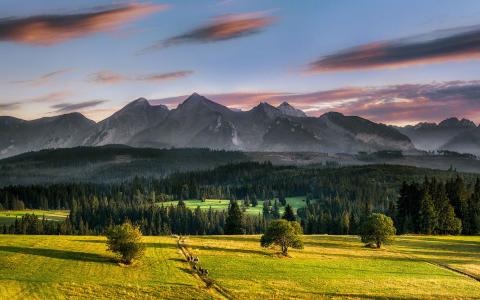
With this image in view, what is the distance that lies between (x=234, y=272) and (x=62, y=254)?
3262cm

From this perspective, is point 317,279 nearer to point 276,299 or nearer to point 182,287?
point 276,299

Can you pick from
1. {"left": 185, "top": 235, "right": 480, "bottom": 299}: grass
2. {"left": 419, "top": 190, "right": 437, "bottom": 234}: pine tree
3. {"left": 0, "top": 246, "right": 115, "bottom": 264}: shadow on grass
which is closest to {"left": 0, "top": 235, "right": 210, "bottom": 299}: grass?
{"left": 0, "top": 246, "right": 115, "bottom": 264}: shadow on grass

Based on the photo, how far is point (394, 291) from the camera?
269 ft

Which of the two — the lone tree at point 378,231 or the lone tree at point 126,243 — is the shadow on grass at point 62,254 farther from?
the lone tree at point 378,231

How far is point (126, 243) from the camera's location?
310ft

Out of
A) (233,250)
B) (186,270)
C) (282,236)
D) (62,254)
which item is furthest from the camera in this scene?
(233,250)

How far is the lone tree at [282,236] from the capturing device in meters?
115

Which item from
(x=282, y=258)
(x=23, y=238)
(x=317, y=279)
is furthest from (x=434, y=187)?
(x=23, y=238)

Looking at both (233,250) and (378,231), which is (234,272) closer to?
(233,250)

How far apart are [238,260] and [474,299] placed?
141 feet

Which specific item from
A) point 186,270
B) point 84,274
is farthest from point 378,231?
point 84,274

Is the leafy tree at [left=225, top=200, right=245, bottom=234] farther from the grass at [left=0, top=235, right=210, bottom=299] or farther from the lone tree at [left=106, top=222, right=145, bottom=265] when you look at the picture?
the lone tree at [left=106, top=222, right=145, bottom=265]

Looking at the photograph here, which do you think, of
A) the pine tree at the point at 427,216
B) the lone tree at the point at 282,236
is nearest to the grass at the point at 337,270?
the lone tree at the point at 282,236

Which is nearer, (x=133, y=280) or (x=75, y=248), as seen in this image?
(x=133, y=280)
